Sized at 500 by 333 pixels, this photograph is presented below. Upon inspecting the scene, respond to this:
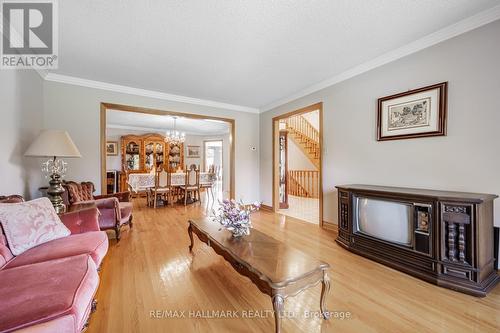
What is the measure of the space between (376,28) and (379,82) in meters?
0.86

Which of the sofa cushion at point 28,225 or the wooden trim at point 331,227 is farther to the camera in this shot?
the wooden trim at point 331,227

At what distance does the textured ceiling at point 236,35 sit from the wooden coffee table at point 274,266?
214cm

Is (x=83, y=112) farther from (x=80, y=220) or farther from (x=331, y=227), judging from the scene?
(x=331, y=227)

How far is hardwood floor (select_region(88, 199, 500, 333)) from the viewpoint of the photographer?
145 centimetres

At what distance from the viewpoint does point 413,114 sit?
2.55 m

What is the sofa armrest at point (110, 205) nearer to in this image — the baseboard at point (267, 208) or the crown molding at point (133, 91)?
the crown molding at point (133, 91)

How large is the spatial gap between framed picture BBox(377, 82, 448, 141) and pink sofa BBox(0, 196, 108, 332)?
11.2 feet

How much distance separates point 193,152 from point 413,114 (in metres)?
7.63

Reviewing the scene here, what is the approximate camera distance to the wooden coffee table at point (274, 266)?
4.10ft

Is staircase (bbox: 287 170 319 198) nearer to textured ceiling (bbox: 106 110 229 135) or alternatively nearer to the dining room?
the dining room

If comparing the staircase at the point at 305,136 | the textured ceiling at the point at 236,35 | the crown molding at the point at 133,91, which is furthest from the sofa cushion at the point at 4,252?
the staircase at the point at 305,136

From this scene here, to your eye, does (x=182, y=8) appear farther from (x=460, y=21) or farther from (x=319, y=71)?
(x=460, y=21)

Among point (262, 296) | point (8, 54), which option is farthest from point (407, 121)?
point (8, 54)

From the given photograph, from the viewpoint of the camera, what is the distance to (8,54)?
7.63 ft
